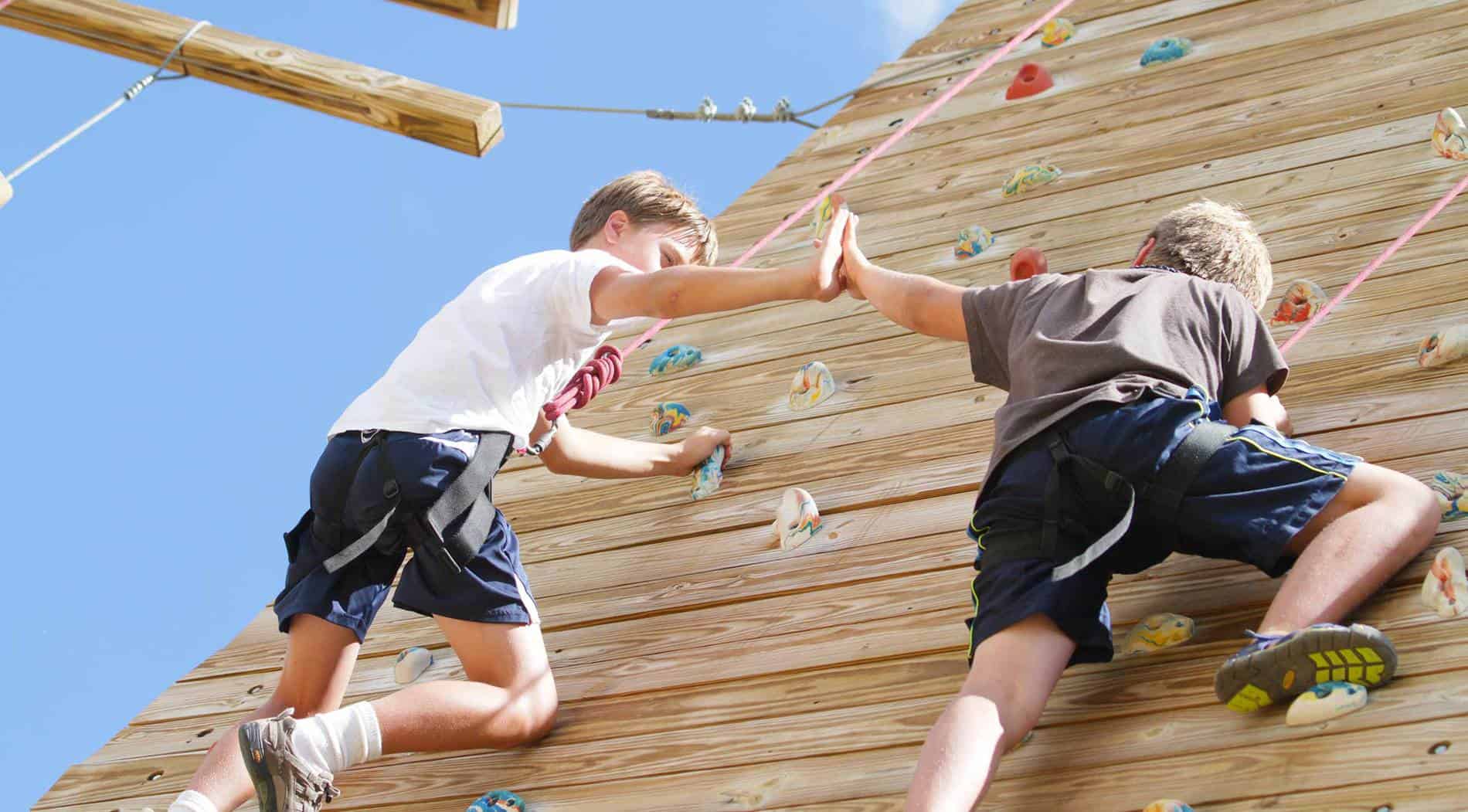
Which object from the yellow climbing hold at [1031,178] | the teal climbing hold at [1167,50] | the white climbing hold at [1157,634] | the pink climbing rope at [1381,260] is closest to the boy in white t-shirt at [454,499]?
the white climbing hold at [1157,634]

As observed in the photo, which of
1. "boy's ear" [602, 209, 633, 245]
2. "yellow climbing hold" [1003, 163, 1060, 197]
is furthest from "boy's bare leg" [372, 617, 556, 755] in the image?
"yellow climbing hold" [1003, 163, 1060, 197]

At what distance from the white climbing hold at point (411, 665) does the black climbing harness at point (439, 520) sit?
0.36 m

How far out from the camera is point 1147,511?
168 cm

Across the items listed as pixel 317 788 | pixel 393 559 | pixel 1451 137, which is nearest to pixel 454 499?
pixel 393 559

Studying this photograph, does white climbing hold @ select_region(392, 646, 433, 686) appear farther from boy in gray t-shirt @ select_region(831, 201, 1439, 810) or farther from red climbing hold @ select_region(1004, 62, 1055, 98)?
red climbing hold @ select_region(1004, 62, 1055, 98)

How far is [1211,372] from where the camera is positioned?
1.84m

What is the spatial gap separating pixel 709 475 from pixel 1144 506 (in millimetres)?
1034

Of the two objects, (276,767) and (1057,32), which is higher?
(1057,32)

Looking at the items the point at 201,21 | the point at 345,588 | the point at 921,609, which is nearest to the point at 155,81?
the point at 201,21

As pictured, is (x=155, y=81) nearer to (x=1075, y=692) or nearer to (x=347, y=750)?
(x=347, y=750)

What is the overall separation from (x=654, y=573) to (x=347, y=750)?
66 cm

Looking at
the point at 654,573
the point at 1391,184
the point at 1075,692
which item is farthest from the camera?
the point at 1391,184

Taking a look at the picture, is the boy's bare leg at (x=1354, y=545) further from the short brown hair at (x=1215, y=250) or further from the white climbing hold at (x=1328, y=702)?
the short brown hair at (x=1215, y=250)

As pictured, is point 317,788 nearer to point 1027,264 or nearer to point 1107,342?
point 1107,342
